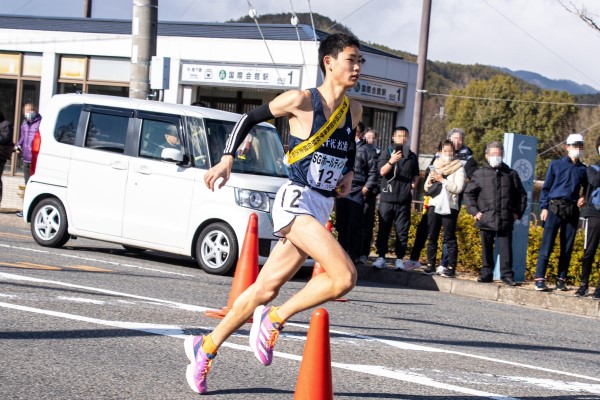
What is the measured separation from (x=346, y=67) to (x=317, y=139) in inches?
18.2

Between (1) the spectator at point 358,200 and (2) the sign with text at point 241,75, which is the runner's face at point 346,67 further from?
(2) the sign with text at point 241,75

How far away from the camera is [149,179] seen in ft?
41.9

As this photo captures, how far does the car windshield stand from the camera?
12672mm

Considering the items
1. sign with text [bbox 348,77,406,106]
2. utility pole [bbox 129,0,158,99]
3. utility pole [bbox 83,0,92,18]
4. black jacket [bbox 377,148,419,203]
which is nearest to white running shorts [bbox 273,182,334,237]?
black jacket [bbox 377,148,419,203]

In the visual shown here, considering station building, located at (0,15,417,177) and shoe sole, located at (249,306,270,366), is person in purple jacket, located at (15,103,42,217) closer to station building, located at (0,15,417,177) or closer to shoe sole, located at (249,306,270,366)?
station building, located at (0,15,417,177)

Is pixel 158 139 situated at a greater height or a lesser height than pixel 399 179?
greater

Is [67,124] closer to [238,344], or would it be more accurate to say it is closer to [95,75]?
[238,344]

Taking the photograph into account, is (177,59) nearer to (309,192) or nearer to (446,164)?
(446,164)

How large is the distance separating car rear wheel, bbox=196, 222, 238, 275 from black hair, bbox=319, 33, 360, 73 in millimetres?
6444

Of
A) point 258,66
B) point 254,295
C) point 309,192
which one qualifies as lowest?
point 254,295

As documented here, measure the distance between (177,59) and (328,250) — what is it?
22158 mm

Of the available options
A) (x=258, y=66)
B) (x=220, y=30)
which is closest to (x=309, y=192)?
(x=258, y=66)

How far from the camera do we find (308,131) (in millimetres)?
5703

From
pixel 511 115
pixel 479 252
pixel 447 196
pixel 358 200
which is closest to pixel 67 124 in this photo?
pixel 358 200
